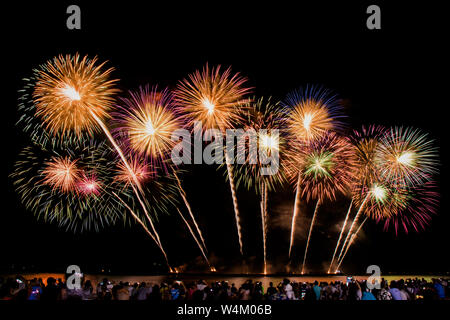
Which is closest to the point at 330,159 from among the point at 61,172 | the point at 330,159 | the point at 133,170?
the point at 330,159

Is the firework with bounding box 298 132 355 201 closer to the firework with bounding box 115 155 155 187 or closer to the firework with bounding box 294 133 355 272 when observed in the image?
the firework with bounding box 294 133 355 272

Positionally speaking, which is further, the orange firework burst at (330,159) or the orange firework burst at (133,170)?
the orange firework burst at (330,159)

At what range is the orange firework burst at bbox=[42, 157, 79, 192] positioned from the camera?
65.5ft

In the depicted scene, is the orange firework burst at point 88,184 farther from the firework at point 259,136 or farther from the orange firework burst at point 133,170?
the firework at point 259,136

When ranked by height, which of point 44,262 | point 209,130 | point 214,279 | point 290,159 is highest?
point 209,130

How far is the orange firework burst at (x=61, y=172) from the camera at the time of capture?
19969 millimetres

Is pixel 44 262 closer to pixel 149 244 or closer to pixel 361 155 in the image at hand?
pixel 149 244

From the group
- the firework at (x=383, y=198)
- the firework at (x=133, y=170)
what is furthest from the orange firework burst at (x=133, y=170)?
the firework at (x=383, y=198)

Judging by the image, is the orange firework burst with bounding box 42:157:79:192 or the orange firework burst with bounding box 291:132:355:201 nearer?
the orange firework burst with bounding box 42:157:79:192

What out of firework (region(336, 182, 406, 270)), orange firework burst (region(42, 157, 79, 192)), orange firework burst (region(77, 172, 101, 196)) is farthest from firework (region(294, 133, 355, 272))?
orange firework burst (region(42, 157, 79, 192))

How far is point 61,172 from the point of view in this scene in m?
20.1
